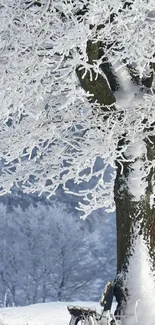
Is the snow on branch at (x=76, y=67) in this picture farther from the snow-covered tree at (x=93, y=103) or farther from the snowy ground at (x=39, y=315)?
the snowy ground at (x=39, y=315)

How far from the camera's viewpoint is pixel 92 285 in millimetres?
29922

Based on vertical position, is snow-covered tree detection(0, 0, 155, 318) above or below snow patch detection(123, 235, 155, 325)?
above

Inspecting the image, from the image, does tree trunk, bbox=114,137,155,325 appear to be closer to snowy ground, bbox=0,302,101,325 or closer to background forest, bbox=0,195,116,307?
snowy ground, bbox=0,302,101,325

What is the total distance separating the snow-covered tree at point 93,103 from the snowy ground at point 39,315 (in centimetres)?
328

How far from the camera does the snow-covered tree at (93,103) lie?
711 cm

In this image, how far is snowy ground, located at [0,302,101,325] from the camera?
39.9ft

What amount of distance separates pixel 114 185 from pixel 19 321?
15.0 ft

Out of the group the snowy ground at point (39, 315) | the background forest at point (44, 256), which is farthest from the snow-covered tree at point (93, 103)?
the background forest at point (44, 256)

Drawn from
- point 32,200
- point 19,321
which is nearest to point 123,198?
point 19,321

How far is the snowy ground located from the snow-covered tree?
3280mm

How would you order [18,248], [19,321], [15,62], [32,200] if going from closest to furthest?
[15,62], [19,321], [18,248], [32,200]

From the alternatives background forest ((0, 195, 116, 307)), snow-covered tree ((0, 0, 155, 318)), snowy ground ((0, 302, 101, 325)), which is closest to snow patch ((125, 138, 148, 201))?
snow-covered tree ((0, 0, 155, 318))

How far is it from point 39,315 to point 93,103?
22.5ft

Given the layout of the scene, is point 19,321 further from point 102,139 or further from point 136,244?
point 102,139
